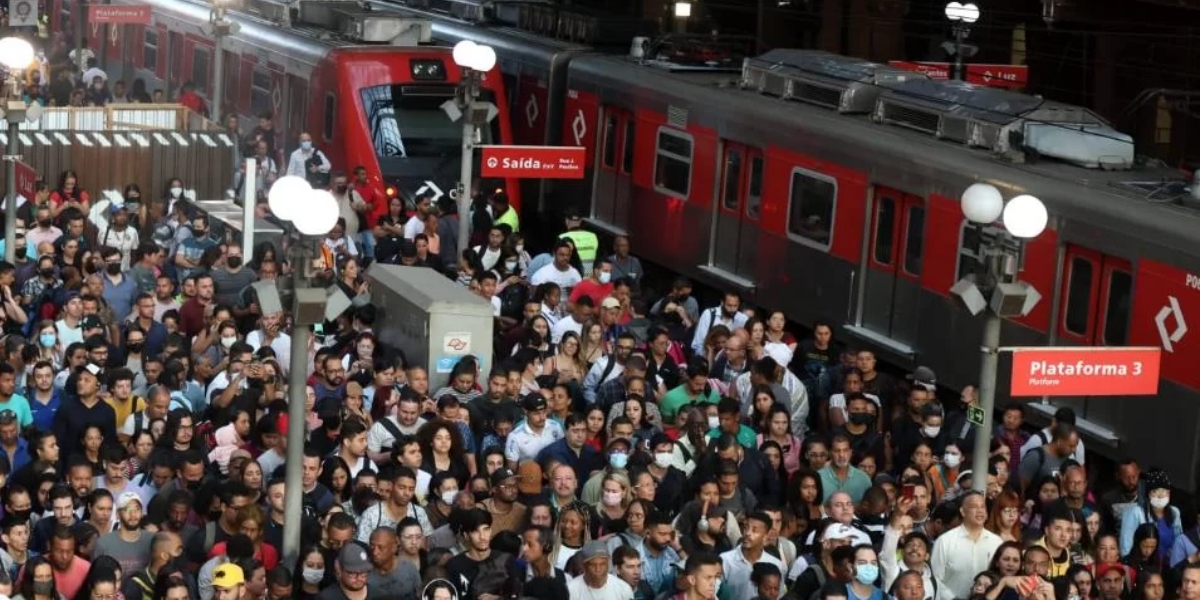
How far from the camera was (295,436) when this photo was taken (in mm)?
13273

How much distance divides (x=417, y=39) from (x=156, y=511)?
15.6 metres

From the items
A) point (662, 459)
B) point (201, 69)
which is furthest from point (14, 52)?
point (201, 69)

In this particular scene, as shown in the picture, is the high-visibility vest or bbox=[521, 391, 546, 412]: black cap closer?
bbox=[521, 391, 546, 412]: black cap

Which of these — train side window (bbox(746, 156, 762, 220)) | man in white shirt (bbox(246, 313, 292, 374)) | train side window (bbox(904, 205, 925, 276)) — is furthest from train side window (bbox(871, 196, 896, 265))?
man in white shirt (bbox(246, 313, 292, 374))

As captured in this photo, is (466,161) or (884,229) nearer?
(884,229)

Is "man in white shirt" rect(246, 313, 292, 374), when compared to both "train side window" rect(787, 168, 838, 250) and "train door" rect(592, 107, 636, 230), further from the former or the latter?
"train door" rect(592, 107, 636, 230)

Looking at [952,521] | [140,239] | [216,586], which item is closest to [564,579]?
[216,586]

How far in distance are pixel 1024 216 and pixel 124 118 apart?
17.1 metres

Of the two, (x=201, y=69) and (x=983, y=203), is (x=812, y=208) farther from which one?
(x=201, y=69)

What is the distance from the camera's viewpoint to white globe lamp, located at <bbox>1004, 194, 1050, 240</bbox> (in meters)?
14.0

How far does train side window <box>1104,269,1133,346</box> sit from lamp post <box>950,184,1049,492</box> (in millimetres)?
3835

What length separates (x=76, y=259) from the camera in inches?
805

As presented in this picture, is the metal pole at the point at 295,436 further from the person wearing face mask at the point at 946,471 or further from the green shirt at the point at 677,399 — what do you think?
the person wearing face mask at the point at 946,471

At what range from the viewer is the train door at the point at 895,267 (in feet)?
68.7
